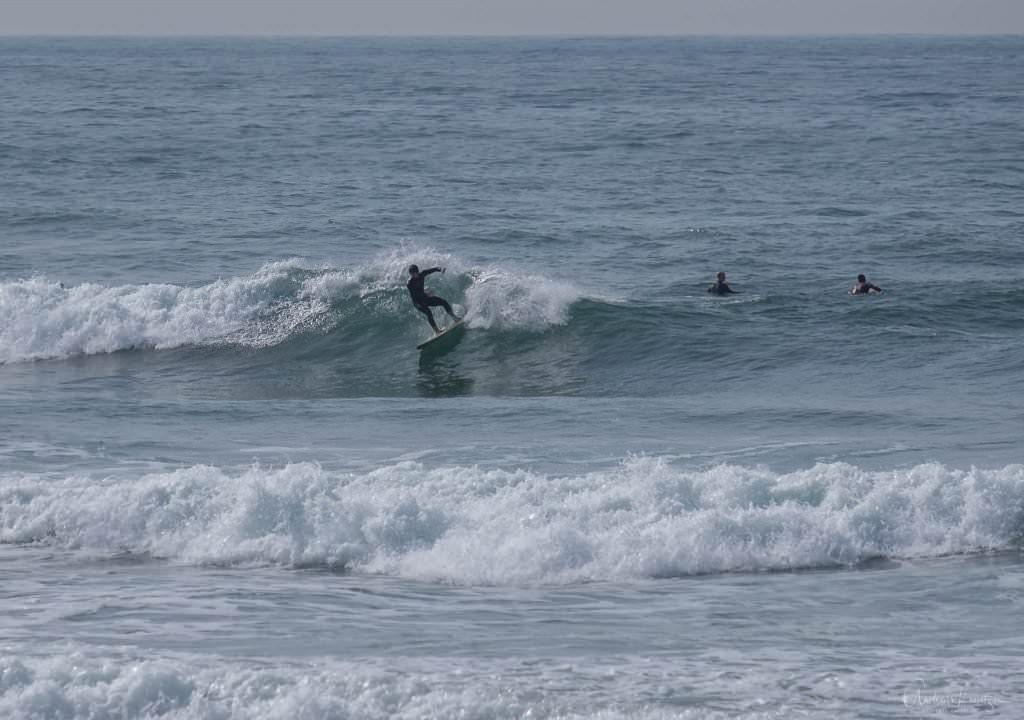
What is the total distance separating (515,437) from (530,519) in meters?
3.74

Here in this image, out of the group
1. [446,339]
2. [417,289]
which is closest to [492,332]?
[446,339]

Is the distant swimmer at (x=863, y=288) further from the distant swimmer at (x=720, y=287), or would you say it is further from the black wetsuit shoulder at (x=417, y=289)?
the black wetsuit shoulder at (x=417, y=289)

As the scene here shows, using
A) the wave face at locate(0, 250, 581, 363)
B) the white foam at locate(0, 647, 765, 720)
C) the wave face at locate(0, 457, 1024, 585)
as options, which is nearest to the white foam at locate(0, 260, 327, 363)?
the wave face at locate(0, 250, 581, 363)

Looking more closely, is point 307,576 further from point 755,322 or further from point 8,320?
point 8,320

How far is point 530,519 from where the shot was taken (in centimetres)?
1369

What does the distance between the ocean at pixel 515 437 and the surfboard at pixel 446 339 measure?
318 millimetres

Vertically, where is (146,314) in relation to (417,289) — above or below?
below

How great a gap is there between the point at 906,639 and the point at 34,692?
6.43 metres

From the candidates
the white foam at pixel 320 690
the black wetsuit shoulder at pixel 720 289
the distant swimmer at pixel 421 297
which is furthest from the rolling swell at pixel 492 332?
the white foam at pixel 320 690

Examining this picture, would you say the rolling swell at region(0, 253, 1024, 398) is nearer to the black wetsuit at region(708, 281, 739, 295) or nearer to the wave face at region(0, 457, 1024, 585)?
the black wetsuit at region(708, 281, 739, 295)

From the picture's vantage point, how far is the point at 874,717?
370 inches

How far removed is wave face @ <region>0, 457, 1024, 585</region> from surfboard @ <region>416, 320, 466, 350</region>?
842cm

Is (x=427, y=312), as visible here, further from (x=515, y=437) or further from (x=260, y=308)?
(x=515, y=437)

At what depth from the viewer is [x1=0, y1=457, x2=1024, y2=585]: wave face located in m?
13.0
